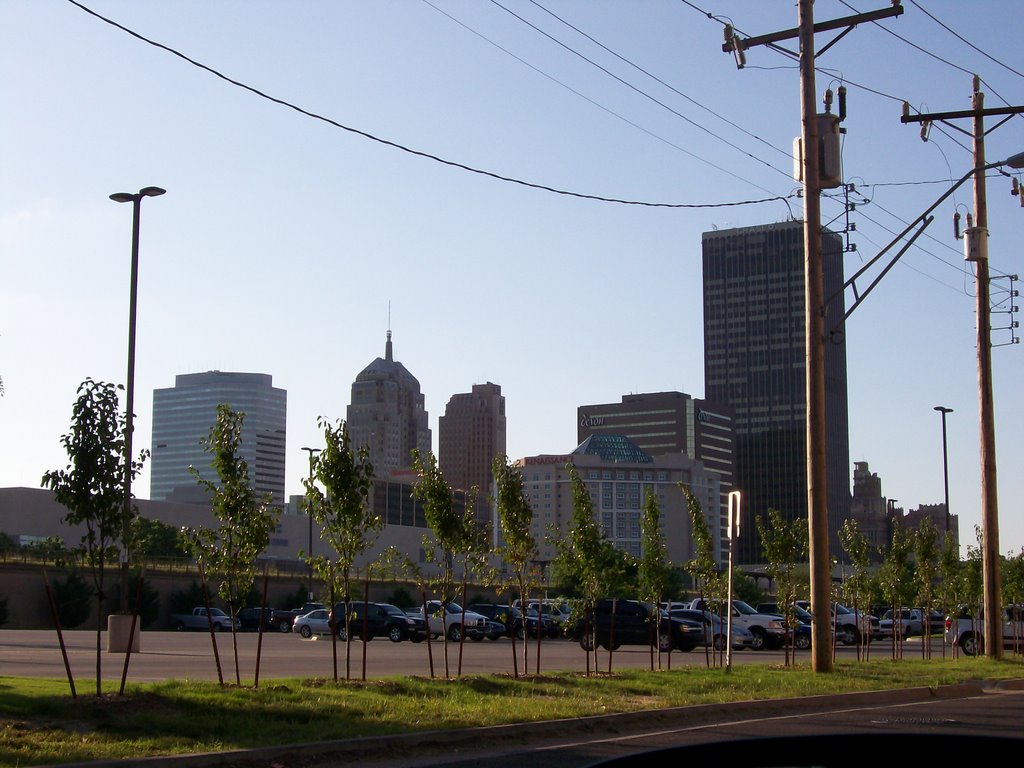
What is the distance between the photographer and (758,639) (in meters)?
42.2

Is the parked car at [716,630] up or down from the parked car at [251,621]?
up

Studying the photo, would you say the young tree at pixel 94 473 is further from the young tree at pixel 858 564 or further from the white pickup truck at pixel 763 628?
the white pickup truck at pixel 763 628

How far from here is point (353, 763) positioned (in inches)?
488

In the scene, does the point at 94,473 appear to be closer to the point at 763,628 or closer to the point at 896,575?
the point at 896,575

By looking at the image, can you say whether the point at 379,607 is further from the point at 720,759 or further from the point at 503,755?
the point at 720,759

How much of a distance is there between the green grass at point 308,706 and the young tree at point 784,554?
5.51 m

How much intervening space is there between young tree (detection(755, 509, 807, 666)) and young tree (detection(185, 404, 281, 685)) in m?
14.3

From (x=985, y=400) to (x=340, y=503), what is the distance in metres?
18.5

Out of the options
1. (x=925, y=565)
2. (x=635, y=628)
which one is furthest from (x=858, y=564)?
(x=635, y=628)

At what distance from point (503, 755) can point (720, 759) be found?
10.4 metres

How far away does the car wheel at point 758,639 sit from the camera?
1657 inches

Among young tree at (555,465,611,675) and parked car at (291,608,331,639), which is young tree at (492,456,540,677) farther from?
parked car at (291,608,331,639)

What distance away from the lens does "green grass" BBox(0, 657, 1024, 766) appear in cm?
1226

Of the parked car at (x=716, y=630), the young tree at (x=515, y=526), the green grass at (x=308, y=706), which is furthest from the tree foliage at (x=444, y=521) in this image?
the parked car at (x=716, y=630)
